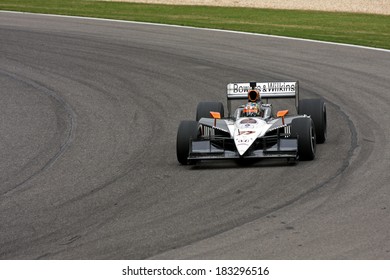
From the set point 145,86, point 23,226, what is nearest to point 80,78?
point 145,86

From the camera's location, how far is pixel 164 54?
1190 inches

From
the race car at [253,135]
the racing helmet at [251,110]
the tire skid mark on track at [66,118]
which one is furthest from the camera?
the racing helmet at [251,110]

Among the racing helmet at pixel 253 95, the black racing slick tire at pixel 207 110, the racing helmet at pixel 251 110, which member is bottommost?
the black racing slick tire at pixel 207 110

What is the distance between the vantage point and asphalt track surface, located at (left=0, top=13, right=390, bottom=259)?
41.7 ft

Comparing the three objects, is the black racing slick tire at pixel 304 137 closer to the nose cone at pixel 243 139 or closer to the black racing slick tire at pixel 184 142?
the nose cone at pixel 243 139

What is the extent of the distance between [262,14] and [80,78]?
1274cm

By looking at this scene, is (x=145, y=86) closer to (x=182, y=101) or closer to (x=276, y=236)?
(x=182, y=101)

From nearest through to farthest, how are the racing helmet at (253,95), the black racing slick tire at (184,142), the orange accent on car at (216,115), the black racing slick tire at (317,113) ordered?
the black racing slick tire at (184,142) < the racing helmet at (253,95) < the orange accent on car at (216,115) < the black racing slick tire at (317,113)

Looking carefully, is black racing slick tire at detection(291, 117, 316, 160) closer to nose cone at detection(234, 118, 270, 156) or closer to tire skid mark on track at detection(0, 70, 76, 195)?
nose cone at detection(234, 118, 270, 156)

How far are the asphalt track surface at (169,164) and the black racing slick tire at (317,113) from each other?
26cm

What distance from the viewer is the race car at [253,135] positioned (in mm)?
16672

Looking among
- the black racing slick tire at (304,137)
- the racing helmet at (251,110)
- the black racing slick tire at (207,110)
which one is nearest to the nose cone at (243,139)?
the black racing slick tire at (304,137)

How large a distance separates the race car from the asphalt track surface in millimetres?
232

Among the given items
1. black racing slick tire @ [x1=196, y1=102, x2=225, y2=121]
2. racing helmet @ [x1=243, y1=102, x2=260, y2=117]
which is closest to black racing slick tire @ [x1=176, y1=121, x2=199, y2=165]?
racing helmet @ [x1=243, y1=102, x2=260, y2=117]
